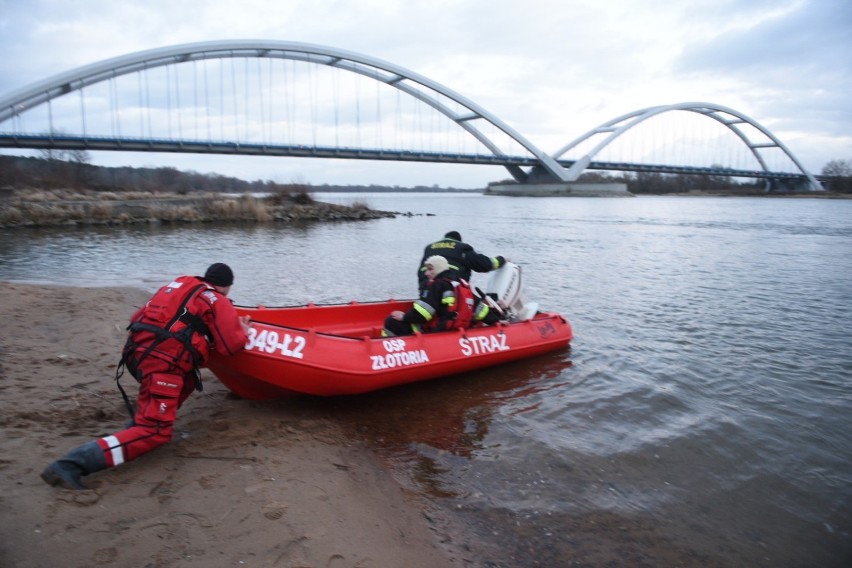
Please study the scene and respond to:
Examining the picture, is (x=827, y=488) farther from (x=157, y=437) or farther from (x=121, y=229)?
(x=121, y=229)

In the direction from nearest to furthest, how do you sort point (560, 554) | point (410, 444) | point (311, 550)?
point (311, 550) < point (560, 554) < point (410, 444)

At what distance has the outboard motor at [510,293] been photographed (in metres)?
7.54

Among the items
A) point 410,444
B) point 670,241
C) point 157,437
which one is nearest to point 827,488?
point 410,444

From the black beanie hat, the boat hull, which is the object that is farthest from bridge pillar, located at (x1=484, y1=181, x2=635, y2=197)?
the black beanie hat

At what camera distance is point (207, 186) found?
190 ft

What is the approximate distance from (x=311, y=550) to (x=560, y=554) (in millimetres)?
1489

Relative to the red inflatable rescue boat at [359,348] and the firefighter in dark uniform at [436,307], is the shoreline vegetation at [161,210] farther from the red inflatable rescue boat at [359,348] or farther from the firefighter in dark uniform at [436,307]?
the firefighter in dark uniform at [436,307]

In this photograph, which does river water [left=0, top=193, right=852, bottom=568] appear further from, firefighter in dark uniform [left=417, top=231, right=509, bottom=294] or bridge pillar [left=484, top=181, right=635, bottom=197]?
bridge pillar [left=484, top=181, right=635, bottom=197]

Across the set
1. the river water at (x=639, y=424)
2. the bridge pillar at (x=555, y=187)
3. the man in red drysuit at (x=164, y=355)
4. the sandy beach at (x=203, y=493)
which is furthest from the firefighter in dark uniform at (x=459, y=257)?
the bridge pillar at (x=555, y=187)

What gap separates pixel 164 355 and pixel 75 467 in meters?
0.79

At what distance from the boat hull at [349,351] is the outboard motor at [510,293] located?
1.11ft

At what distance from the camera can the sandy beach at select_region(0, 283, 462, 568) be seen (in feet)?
9.01

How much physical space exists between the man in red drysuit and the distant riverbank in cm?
2396

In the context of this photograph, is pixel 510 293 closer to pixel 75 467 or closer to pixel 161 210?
pixel 75 467
